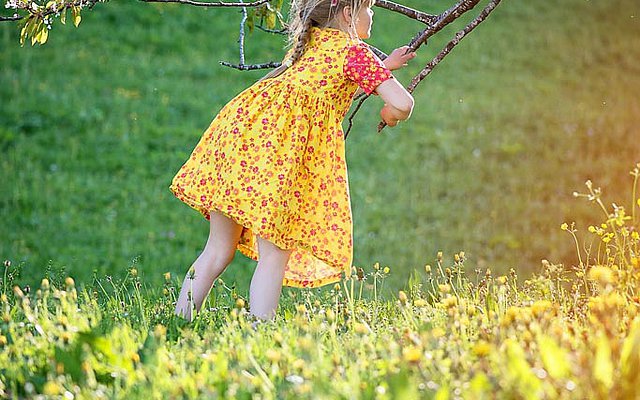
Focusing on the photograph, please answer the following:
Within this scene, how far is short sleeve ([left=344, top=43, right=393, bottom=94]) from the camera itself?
283cm

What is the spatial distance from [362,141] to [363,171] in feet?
1.16

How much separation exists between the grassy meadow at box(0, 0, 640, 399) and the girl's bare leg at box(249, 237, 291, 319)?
0.12m

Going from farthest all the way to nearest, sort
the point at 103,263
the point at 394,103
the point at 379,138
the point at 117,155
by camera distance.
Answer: the point at 379,138 < the point at 117,155 < the point at 103,263 < the point at 394,103

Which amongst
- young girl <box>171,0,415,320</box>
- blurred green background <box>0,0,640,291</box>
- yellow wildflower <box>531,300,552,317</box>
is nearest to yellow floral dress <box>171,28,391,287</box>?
young girl <box>171,0,415,320</box>

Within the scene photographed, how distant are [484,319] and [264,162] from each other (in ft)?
2.66

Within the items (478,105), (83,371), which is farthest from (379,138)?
(83,371)

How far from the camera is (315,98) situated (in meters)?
2.97

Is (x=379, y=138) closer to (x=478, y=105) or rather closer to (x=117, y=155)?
(x=478, y=105)

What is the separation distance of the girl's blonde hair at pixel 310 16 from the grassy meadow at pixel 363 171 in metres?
0.79

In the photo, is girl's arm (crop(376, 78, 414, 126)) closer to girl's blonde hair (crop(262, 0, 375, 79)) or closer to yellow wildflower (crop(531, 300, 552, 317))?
girl's blonde hair (crop(262, 0, 375, 79))

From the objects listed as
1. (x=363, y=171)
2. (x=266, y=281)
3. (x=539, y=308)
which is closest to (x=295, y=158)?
(x=266, y=281)

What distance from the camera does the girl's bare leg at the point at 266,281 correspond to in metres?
2.92

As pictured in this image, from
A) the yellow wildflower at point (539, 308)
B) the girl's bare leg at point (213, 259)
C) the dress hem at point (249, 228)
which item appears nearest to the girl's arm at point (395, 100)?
the dress hem at point (249, 228)

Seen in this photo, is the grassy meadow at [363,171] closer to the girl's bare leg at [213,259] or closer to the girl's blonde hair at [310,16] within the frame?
the girl's bare leg at [213,259]
